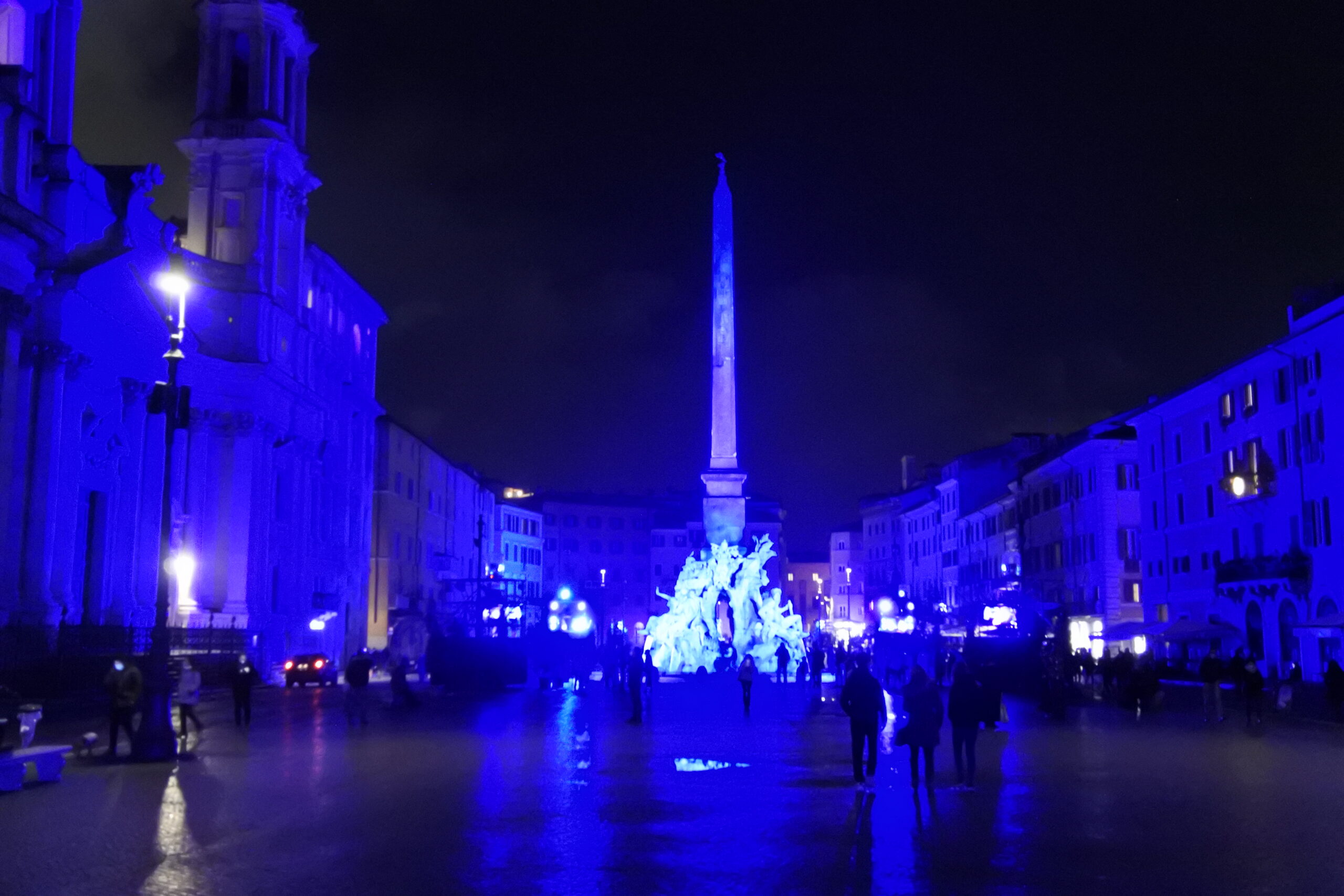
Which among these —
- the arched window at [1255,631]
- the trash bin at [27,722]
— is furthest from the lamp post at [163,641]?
the arched window at [1255,631]

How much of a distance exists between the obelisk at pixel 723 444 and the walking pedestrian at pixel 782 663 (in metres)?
4.51

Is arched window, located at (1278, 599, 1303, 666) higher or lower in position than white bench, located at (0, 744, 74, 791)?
higher

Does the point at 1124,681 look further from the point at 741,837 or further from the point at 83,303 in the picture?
the point at 83,303

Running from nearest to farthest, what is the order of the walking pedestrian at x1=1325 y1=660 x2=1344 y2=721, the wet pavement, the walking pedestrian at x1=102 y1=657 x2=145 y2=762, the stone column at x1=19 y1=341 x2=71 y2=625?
the wet pavement < the walking pedestrian at x1=102 y1=657 x2=145 y2=762 < the walking pedestrian at x1=1325 y1=660 x2=1344 y2=721 < the stone column at x1=19 y1=341 x2=71 y2=625

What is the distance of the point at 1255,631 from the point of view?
47.2 m

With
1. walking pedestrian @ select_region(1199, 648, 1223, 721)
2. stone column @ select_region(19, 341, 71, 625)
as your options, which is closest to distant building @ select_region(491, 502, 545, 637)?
stone column @ select_region(19, 341, 71, 625)

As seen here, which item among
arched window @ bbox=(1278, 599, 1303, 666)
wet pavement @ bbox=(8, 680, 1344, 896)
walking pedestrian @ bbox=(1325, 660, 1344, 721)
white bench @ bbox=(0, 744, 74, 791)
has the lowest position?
wet pavement @ bbox=(8, 680, 1344, 896)

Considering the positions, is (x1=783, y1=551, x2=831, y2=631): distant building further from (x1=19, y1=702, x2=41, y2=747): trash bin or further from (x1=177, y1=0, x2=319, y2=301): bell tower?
(x1=19, y1=702, x2=41, y2=747): trash bin

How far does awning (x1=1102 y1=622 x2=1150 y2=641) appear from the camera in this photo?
5050 cm

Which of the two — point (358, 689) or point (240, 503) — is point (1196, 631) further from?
point (240, 503)

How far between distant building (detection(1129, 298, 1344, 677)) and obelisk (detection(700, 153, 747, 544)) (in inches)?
640

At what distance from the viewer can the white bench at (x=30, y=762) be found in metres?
14.9

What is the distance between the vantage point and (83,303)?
37750 millimetres

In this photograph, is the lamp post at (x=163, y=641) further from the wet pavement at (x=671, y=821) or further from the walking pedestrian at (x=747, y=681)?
the walking pedestrian at (x=747, y=681)
